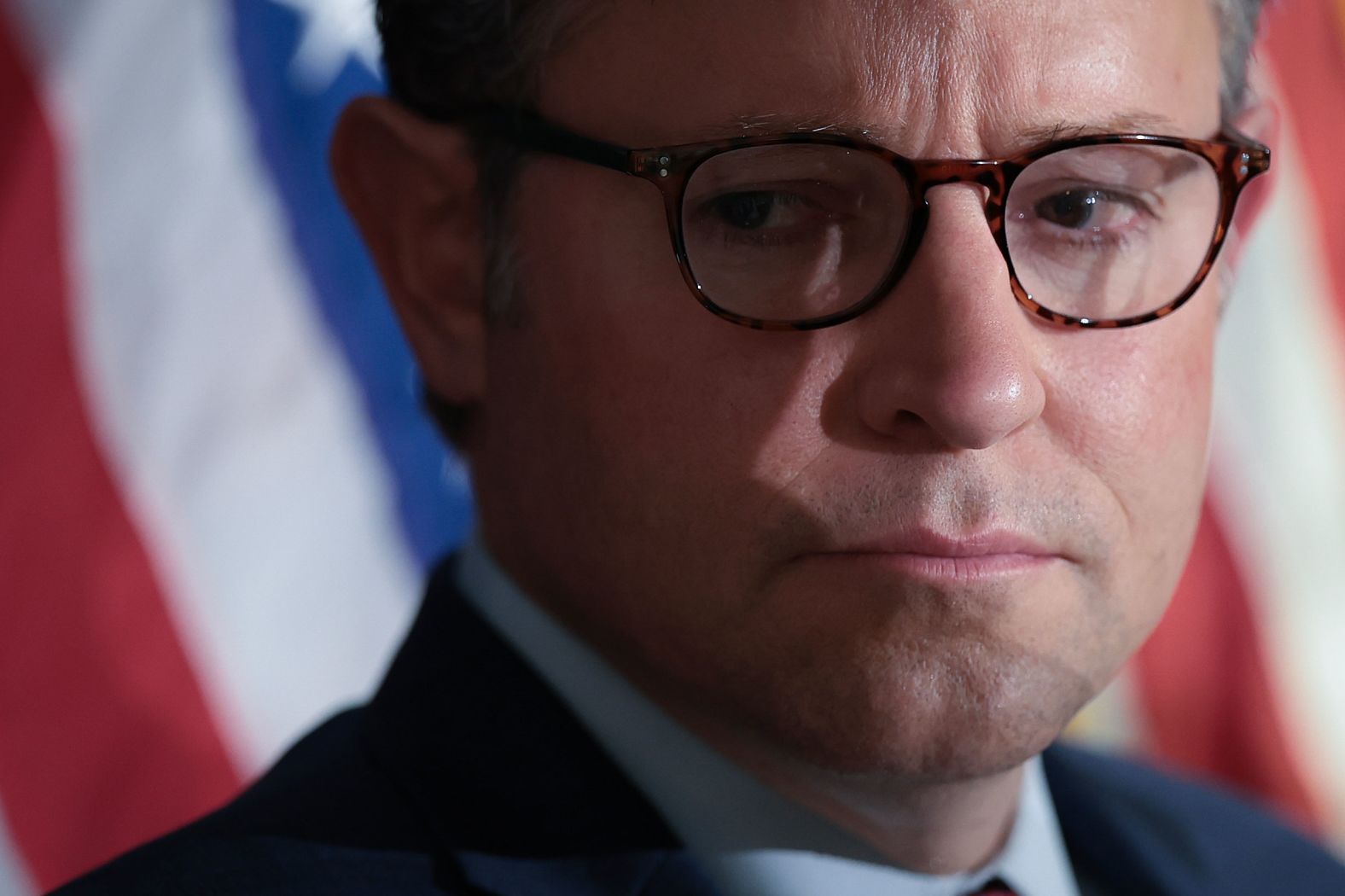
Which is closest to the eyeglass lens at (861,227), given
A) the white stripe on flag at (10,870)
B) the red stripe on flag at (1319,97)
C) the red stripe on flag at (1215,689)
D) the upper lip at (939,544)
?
the upper lip at (939,544)

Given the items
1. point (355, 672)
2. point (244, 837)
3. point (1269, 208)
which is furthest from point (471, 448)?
point (1269, 208)

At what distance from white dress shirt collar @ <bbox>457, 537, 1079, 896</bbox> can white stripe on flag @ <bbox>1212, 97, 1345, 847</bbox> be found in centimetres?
159

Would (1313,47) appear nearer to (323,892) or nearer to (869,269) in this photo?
(869,269)

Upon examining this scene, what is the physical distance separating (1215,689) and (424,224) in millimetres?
1942

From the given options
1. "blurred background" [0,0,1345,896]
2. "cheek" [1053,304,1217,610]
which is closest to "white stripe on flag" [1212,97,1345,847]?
"blurred background" [0,0,1345,896]

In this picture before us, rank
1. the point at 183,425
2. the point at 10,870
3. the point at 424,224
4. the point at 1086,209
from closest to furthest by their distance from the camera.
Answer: the point at 1086,209, the point at 424,224, the point at 10,870, the point at 183,425

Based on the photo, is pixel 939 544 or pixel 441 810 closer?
pixel 939 544

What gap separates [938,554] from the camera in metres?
1.08

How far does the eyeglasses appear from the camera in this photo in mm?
1077

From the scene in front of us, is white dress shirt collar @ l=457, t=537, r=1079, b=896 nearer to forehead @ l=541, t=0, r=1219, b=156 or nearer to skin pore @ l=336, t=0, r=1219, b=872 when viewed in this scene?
skin pore @ l=336, t=0, r=1219, b=872

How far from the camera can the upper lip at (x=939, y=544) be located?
3.51 feet

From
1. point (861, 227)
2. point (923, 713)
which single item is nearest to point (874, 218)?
point (861, 227)

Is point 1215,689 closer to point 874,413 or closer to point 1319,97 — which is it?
point 1319,97

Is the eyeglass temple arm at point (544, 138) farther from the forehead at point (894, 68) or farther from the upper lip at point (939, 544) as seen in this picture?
the upper lip at point (939, 544)
